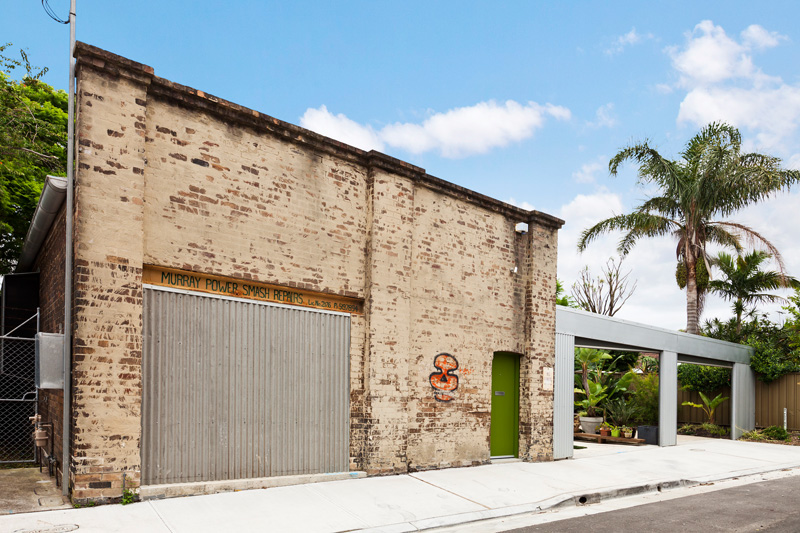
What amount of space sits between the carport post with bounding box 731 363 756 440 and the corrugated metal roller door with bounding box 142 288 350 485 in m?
17.2

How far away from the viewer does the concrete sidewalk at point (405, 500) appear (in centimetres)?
732

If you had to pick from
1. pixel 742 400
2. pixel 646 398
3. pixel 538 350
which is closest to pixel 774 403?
pixel 742 400

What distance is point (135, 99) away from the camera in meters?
8.38

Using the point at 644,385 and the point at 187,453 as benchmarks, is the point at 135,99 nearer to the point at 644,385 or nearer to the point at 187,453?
the point at 187,453

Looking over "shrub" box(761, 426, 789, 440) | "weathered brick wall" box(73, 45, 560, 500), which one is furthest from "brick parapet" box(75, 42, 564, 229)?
"shrub" box(761, 426, 789, 440)

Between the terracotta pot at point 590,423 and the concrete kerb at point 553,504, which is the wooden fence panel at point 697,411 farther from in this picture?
the concrete kerb at point 553,504

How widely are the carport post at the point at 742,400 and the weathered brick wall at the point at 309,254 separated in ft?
38.0

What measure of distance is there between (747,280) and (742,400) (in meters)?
6.92

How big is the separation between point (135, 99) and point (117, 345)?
342cm

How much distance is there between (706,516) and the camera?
9109mm

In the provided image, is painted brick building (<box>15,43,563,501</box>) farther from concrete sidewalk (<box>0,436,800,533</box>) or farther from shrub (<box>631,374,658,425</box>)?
shrub (<box>631,374,658,425</box>)

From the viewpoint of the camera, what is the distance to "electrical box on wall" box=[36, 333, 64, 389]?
758cm

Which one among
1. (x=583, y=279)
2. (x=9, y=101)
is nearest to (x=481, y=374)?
(x=9, y=101)

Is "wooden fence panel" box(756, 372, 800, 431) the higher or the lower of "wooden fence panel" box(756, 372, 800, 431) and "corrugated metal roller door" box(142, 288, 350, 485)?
the lower
